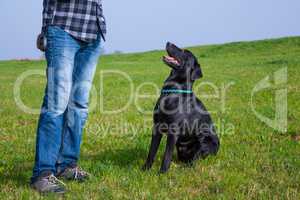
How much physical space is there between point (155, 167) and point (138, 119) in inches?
152

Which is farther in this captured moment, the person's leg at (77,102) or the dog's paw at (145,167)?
the dog's paw at (145,167)

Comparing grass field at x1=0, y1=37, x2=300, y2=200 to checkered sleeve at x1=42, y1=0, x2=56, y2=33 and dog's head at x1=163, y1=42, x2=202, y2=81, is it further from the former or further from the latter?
checkered sleeve at x1=42, y1=0, x2=56, y2=33

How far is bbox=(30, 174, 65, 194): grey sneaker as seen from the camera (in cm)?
464

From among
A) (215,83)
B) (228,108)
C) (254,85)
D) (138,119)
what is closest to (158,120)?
(138,119)

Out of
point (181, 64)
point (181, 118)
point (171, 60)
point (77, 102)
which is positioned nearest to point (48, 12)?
point (77, 102)

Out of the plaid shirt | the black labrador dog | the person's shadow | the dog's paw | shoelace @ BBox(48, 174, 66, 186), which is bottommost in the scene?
the person's shadow

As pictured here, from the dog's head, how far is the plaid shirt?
55.4 inches

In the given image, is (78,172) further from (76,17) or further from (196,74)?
(196,74)

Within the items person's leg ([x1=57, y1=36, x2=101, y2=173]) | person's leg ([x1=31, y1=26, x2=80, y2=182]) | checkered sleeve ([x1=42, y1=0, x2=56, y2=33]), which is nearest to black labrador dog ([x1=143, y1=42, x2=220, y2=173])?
person's leg ([x1=57, y1=36, x2=101, y2=173])

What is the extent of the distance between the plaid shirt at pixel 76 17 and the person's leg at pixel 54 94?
9cm

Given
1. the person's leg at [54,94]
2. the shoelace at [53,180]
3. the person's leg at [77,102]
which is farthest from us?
the person's leg at [77,102]

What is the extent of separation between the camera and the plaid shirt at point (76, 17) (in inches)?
184

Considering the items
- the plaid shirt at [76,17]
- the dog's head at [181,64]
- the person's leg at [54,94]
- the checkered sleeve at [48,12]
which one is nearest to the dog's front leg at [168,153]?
the dog's head at [181,64]

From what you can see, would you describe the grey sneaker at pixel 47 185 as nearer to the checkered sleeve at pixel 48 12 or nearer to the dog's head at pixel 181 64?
the checkered sleeve at pixel 48 12
